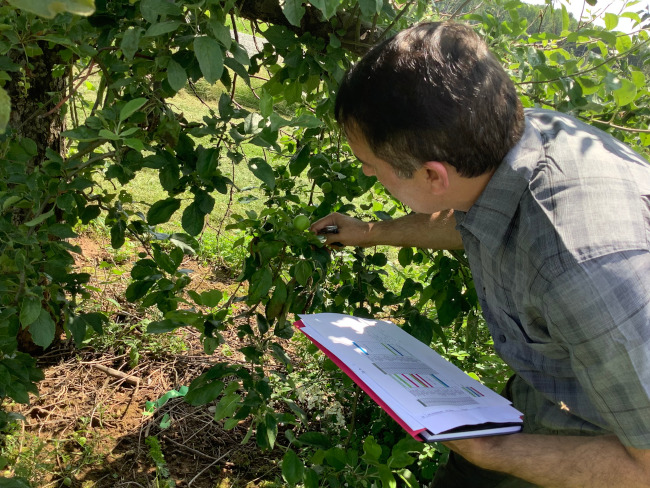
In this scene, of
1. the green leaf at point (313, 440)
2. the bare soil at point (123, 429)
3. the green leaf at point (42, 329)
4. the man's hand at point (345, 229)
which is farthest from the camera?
the bare soil at point (123, 429)

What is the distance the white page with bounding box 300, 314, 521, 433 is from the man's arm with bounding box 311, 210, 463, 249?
1.10ft

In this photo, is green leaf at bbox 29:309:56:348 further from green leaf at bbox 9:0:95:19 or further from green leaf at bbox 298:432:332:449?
green leaf at bbox 9:0:95:19

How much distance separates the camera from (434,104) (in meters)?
1.34

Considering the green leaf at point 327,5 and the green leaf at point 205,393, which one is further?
the green leaf at point 205,393

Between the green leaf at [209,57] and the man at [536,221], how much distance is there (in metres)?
0.30

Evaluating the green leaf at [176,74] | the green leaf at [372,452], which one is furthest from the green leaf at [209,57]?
the green leaf at [372,452]

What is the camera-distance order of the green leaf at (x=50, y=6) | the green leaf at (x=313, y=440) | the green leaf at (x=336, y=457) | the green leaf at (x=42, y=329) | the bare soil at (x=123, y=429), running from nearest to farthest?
1. the green leaf at (x=50, y=6)
2. the green leaf at (x=42, y=329)
3. the green leaf at (x=336, y=457)
4. the green leaf at (x=313, y=440)
5. the bare soil at (x=123, y=429)

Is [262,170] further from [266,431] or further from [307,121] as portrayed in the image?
[266,431]

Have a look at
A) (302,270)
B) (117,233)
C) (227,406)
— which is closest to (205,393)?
(227,406)

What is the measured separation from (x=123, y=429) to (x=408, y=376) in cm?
180

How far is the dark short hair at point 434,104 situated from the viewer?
1.35m

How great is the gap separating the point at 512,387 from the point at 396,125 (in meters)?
1.04

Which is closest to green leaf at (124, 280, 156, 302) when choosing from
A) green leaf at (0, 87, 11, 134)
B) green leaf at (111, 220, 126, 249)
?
green leaf at (111, 220, 126, 249)

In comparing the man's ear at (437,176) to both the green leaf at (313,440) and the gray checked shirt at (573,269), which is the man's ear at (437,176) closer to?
the gray checked shirt at (573,269)
